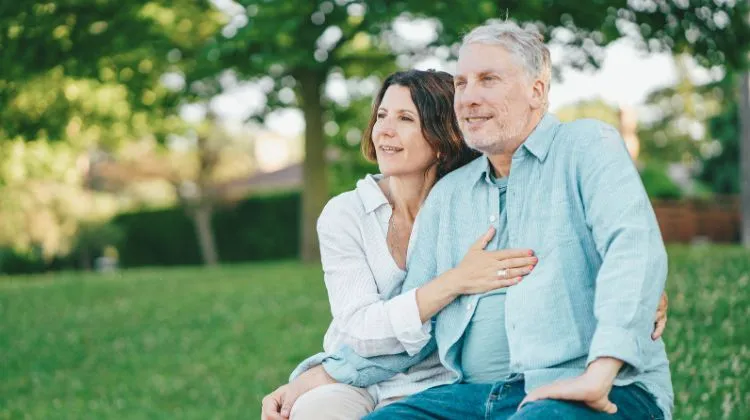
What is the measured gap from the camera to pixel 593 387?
2814mm

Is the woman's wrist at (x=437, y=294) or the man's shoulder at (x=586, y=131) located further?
the woman's wrist at (x=437, y=294)

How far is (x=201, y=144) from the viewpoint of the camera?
3484 cm

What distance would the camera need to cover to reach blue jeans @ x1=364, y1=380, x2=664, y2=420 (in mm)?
2857

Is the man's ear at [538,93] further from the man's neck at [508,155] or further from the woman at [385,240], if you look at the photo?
the woman at [385,240]

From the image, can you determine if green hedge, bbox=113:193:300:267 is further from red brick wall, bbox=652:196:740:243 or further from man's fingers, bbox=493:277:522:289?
man's fingers, bbox=493:277:522:289

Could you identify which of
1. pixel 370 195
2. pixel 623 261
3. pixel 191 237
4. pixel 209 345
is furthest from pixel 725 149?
pixel 623 261

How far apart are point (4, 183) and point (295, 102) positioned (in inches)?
442

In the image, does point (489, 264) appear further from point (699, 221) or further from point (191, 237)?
point (191, 237)

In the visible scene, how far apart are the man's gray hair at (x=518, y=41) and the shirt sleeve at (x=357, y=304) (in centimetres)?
94

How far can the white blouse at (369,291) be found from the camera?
3564 mm

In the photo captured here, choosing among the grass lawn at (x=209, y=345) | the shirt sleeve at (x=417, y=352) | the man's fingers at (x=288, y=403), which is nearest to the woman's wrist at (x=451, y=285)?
the shirt sleeve at (x=417, y=352)

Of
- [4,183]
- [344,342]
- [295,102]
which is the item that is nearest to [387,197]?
[344,342]

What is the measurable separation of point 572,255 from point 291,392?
1.35 m

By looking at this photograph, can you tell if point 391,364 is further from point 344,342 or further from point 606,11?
point 606,11
